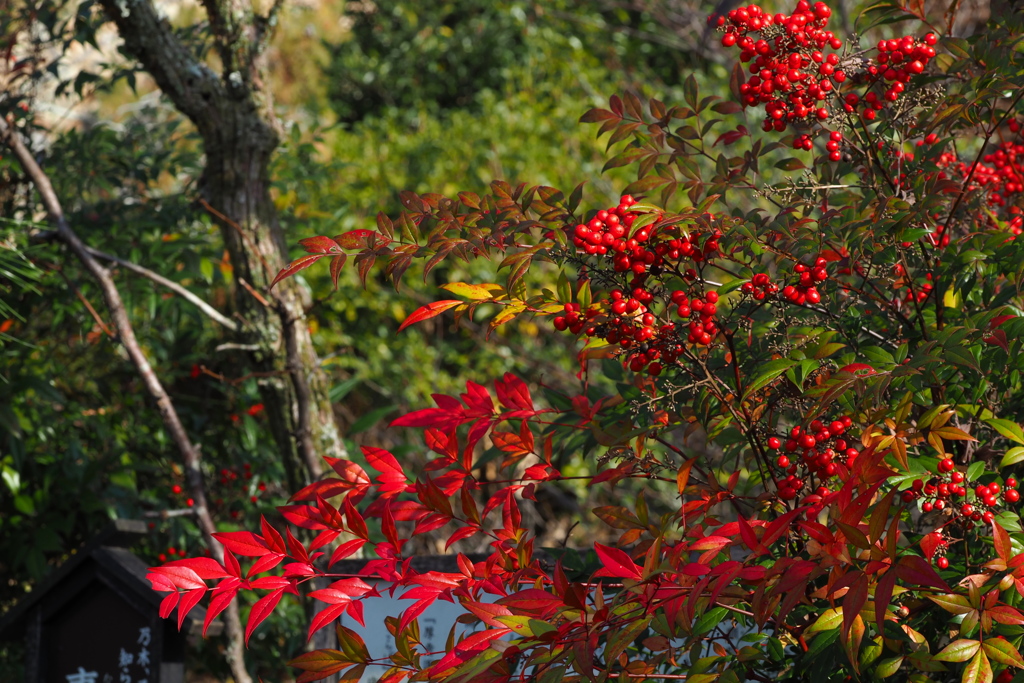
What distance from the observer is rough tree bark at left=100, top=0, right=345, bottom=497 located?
6.81 ft

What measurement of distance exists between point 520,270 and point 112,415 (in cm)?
212

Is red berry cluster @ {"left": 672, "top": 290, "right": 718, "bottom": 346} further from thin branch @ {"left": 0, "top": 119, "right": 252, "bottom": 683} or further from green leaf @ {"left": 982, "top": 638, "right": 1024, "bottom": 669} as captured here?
thin branch @ {"left": 0, "top": 119, "right": 252, "bottom": 683}

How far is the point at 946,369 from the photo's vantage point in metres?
1.19

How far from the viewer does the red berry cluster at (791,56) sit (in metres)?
1.20

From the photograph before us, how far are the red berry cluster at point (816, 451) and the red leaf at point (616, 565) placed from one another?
0.73ft

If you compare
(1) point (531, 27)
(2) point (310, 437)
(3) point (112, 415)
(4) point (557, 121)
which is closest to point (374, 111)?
(1) point (531, 27)

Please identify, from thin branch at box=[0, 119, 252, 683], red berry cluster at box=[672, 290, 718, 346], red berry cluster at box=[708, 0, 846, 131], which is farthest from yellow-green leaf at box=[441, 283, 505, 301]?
thin branch at box=[0, 119, 252, 683]

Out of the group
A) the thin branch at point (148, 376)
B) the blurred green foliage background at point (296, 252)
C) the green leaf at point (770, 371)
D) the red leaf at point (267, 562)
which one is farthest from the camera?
the blurred green foliage background at point (296, 252)

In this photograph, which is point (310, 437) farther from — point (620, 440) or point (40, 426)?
point (620, 440)

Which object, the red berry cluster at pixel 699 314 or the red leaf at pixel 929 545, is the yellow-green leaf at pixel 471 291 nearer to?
the red berry cluster at pixel 699 314

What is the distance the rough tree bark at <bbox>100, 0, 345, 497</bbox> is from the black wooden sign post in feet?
1.34

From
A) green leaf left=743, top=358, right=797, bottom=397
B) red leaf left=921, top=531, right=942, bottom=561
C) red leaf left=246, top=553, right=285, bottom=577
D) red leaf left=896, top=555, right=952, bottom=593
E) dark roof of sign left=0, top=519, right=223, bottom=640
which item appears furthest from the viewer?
dark roof of sign left=0, top=519, right=223, bottom=640

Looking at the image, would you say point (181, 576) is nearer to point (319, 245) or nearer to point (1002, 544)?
point (319, 245)

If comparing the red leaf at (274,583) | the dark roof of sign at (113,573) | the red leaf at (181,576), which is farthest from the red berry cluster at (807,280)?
the dark roof of sign at (113,573)
